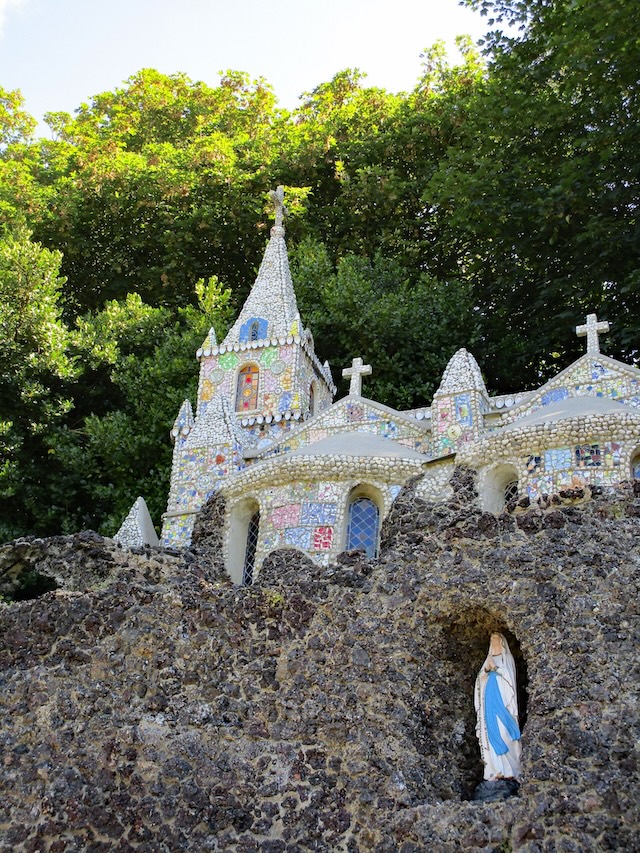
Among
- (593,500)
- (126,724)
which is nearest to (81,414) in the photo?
(126,724)

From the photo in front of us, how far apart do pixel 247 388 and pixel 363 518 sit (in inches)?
236

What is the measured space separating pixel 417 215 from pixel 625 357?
8.61 meters

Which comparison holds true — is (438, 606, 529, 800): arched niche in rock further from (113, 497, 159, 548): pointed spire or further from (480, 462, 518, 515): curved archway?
(113, 497, 159, 548): pointed spire

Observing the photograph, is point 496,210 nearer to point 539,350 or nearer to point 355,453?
point 539,350

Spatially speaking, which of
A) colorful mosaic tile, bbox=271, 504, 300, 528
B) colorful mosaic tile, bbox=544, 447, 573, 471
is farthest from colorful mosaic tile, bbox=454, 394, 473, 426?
colorful mosaic tile, bbox=271, 504, 300, 528

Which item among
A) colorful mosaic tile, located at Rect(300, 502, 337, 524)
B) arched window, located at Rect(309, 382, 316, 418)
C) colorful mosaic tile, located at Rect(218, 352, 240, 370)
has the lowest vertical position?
colorful mosaic tile, located at Rect(300, 502, 337, 524)

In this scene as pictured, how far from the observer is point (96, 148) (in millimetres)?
26672

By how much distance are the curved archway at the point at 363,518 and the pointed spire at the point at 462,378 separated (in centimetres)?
206

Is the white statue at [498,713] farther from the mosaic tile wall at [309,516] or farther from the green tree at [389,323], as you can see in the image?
the green tree at [389,323]

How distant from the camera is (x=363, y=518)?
14.3 meters

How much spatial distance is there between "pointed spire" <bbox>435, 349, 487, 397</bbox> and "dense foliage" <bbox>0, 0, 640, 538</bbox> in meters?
5.10

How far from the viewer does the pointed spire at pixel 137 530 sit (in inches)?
642

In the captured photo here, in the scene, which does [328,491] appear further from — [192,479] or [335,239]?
[335,239]

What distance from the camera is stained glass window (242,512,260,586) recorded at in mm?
14406
